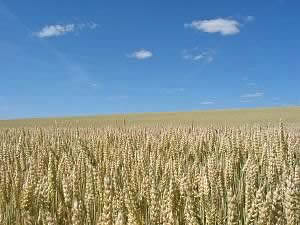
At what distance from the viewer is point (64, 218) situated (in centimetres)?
256

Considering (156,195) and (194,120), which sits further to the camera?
(194,120)

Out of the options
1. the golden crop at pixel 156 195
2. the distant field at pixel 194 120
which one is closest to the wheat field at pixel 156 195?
the golden crop at pixel 156 195

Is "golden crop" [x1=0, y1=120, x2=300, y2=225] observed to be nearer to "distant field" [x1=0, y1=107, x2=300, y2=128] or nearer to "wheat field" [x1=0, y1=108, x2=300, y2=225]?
"wheat field" [x1=0, y1=108, x2=300, y2=225]

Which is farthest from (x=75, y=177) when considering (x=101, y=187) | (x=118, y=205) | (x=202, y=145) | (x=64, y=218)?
(x=202, y=145)

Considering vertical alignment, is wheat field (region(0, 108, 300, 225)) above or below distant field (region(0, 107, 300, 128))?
below

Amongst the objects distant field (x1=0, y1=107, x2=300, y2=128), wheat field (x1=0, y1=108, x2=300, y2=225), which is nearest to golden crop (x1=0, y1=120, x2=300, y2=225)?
wheat field (x1=0, y1=108, x2=300, y2=225)

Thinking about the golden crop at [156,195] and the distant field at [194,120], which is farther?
the distant field at [194,120]

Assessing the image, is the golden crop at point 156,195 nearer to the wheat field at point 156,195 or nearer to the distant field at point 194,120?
the wheat field at point 156,195

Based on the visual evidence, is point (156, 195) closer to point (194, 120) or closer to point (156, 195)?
point (156, 195)

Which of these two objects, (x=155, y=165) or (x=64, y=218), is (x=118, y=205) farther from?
(x=155, y=165)

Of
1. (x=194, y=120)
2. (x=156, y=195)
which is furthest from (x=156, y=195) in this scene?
(x=194, y=120)

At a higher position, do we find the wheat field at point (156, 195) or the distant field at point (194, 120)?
the distant field at point (194, 120)

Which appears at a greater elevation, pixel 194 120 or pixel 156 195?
pixel 194 120

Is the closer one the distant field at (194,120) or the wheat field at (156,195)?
the wheat field at (156,195)
